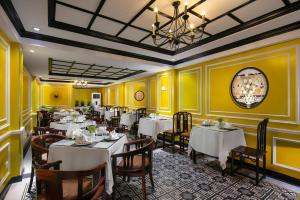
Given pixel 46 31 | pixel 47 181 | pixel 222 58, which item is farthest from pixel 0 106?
pixel 222 58

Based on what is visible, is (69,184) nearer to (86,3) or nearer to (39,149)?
(39,149)

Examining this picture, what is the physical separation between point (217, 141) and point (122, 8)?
A: 108 inches

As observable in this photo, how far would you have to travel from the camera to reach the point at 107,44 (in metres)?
3.72

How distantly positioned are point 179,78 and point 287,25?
3.01 meters

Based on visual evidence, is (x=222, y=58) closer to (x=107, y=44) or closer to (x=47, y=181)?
(x=107, y=44)

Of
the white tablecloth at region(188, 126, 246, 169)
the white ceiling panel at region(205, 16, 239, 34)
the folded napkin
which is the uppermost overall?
the white ceiling panel at region(205, 16, 239, 34)

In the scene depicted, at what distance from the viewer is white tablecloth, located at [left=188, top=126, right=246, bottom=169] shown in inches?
116

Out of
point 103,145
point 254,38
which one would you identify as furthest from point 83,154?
point 254,38

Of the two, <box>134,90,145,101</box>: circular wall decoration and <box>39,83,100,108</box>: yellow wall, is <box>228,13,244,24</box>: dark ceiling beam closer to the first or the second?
<box>134,90,145,101</box>: circular wall decoration

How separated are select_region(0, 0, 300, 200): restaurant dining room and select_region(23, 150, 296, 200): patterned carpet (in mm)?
16

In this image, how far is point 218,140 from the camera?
3.02 metres

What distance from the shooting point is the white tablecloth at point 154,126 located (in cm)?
446

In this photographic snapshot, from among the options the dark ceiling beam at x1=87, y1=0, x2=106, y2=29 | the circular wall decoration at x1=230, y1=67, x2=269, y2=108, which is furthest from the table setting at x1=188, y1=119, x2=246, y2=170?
the dark ceiling beam at x1=87, y1=0, x2=106, y2=29

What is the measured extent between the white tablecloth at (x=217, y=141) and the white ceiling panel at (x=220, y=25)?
191 cm
